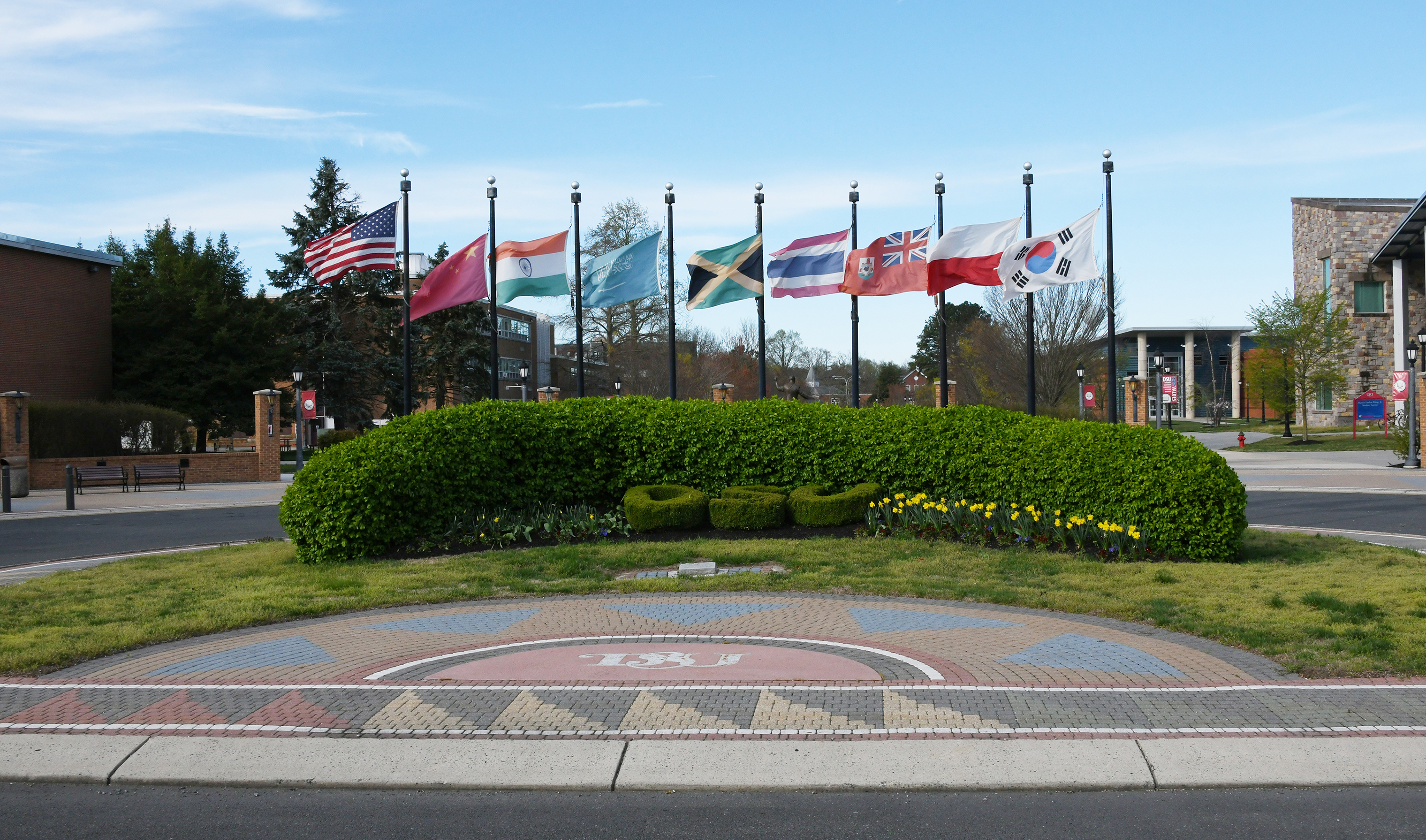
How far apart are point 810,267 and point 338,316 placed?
1489 inches

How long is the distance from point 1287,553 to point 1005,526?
127 inches

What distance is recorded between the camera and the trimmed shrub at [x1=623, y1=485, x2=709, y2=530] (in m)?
14.1

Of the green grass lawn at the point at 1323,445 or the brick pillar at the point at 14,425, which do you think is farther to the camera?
the green grass lawn at the point at 1323,445

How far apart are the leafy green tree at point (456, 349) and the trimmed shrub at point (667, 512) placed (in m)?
41.6

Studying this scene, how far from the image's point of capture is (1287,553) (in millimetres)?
12219

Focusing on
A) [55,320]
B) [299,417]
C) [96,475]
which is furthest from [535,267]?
[55,320]

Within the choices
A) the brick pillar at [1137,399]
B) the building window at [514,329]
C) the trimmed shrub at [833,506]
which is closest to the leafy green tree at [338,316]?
the building window at [514,329]

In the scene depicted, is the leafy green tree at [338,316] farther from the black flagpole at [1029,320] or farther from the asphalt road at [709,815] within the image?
the asphalt road at [709,815]

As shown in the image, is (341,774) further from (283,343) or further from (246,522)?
Answer: (283,343)

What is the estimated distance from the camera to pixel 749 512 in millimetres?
14164

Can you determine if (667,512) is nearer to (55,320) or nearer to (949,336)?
(55,320)

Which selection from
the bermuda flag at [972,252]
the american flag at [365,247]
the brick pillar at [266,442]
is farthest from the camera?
the brick pillar at [266,442]

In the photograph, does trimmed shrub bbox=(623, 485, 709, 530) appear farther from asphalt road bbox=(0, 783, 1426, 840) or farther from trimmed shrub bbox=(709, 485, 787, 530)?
asphalt road bbox=(0, 783, 1426, 840)

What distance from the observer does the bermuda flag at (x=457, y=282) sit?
67.6 ft
